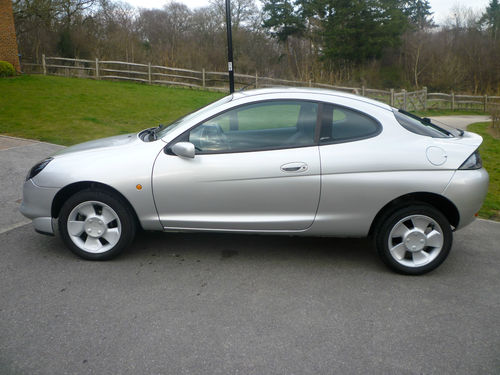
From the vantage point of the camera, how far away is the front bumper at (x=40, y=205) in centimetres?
425

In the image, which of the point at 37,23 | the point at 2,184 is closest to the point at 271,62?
the point at 37,23

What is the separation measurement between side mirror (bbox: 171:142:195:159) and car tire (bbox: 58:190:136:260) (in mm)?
713

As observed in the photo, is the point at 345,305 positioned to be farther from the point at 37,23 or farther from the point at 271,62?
the point at 271,62

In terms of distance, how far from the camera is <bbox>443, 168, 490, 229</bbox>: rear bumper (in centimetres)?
397

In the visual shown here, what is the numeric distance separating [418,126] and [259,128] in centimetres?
149

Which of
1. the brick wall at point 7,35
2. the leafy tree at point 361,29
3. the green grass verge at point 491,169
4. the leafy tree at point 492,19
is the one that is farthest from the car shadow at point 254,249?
the leafy tree at point 492,19

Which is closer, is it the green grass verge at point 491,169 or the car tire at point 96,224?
the car tire at point 96,224

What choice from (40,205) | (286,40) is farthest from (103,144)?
(286,40)

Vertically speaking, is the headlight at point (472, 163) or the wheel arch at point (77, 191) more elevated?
the headlight at point (472, 163)

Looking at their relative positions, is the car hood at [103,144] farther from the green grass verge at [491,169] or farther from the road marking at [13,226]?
the green grass verge at [491,169]

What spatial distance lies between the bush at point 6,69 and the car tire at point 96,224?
68.6ft

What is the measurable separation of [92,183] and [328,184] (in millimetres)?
2168

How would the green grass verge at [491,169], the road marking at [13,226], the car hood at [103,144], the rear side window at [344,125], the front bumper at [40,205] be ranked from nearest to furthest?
the rear side window at [344,125] < the front bumper at [40,205] < the car hood at [103,144] < the road marking at [13,226] < the green grass verge at [491,169]

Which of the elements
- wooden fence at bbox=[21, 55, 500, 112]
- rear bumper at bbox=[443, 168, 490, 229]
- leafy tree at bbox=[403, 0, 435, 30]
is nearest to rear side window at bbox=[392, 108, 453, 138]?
rear bumper at bbox=[443, 168, 490, 229]
